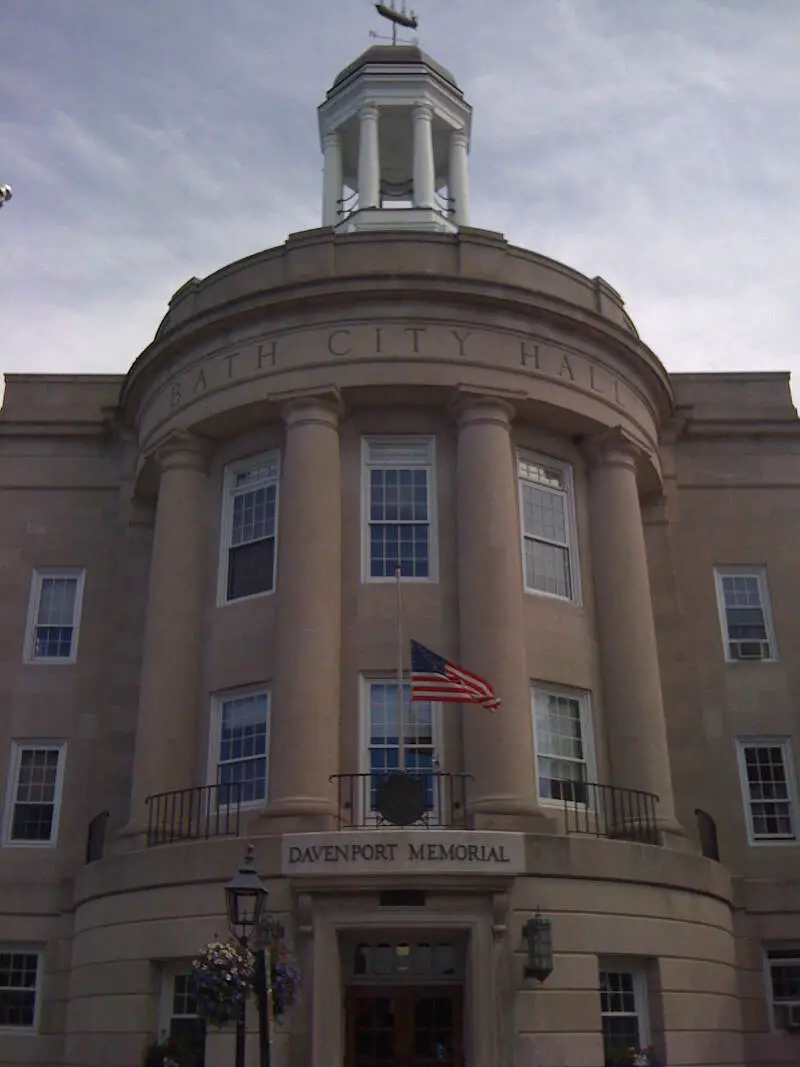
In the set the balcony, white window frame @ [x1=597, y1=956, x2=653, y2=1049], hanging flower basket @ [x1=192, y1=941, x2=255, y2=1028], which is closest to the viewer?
hanging flower basket @ [x1=192, y1=941, x2=255, y2=1028]

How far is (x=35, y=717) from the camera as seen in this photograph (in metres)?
24.1

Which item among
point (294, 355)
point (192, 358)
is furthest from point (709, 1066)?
point (192, 358)

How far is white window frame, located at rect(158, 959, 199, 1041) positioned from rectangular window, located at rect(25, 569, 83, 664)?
7963mm

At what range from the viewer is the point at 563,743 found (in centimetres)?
2081

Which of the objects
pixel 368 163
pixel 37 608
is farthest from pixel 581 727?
pixel 368 163

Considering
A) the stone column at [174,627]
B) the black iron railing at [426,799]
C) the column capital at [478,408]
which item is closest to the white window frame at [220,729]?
the stone column at [174,627]

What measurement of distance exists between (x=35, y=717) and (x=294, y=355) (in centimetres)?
908

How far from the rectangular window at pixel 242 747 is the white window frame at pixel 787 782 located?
976 cm

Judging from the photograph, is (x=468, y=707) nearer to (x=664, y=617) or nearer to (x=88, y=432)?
(x=664, y=617)

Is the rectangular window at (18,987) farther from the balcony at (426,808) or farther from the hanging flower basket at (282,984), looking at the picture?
the hanging flower basket at (282,984)

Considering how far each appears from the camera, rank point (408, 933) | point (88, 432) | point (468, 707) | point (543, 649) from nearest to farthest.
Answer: point (408, 933)
point (468, 707)
point (543, 649)
point (88, 432)

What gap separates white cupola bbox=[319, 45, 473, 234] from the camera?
93.2 ft

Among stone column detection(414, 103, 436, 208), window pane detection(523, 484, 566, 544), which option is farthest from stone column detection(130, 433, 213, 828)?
stone column detection(414, 103, 436, 208)

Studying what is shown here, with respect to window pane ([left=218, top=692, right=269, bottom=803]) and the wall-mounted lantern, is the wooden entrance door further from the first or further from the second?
window pane ([left=218, top=692, right=269, bottom=803])
